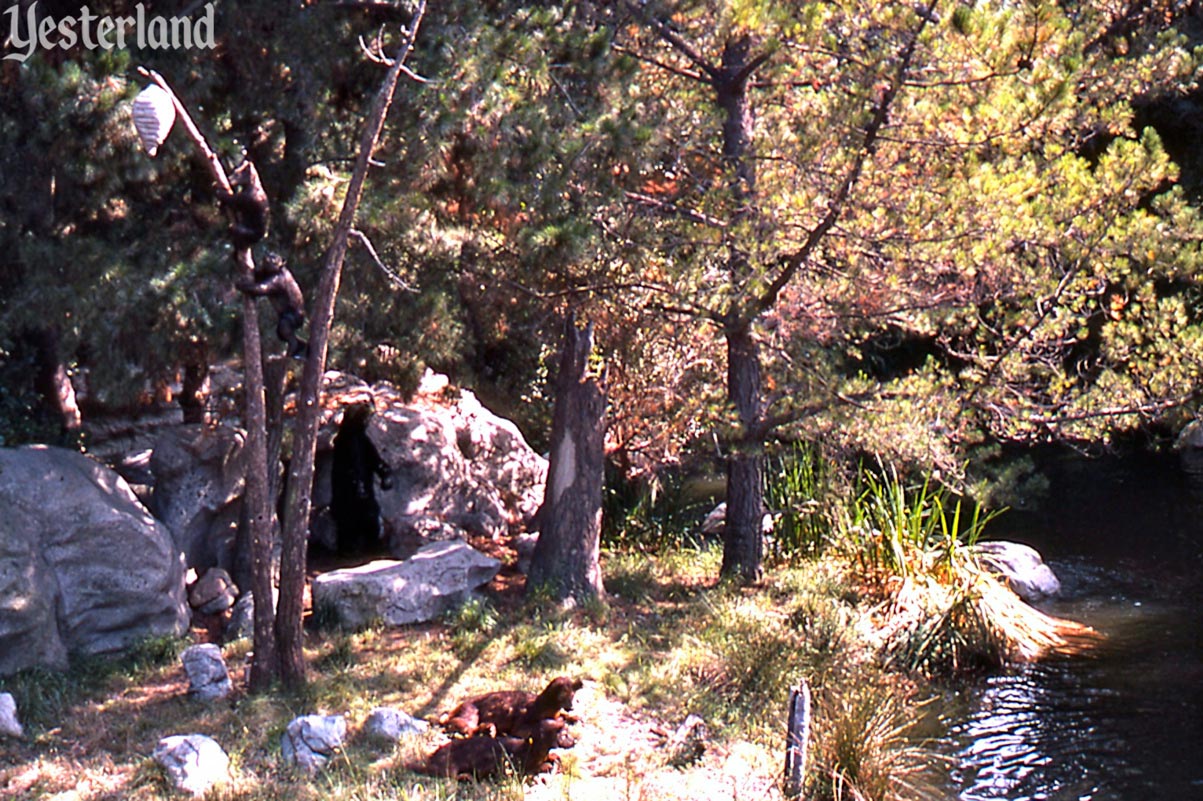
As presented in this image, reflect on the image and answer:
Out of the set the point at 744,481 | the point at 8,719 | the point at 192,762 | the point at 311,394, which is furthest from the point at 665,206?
the point at 8,719

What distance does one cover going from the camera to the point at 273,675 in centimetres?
666

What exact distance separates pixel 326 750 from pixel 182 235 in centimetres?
352

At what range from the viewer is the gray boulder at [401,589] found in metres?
8.08

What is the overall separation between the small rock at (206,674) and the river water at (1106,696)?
4.01 m

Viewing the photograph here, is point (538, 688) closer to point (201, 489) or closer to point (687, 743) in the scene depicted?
point (687, 743)

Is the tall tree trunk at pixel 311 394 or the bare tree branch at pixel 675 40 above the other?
the bare tree branch at pixel 675 40


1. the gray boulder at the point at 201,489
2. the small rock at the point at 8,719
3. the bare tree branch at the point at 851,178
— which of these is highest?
the bare tree branch at the point at 851,178

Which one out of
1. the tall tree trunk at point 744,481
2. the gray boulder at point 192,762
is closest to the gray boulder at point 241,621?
the gray boulder at point 192,762

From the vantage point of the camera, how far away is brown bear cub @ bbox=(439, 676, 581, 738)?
6000 mm

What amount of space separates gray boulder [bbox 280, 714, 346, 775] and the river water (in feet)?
10.5

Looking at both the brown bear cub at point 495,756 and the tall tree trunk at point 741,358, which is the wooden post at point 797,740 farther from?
the tall tree trunk at point 741,358

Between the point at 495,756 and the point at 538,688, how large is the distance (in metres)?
1.27

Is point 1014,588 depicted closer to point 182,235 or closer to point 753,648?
point 753,648

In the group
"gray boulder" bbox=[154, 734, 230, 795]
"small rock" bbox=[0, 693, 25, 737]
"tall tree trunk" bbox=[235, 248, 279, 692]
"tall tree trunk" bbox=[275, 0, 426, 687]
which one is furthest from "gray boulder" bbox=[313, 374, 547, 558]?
"gray boulder" bbox=[154, 734, 230, 795]
